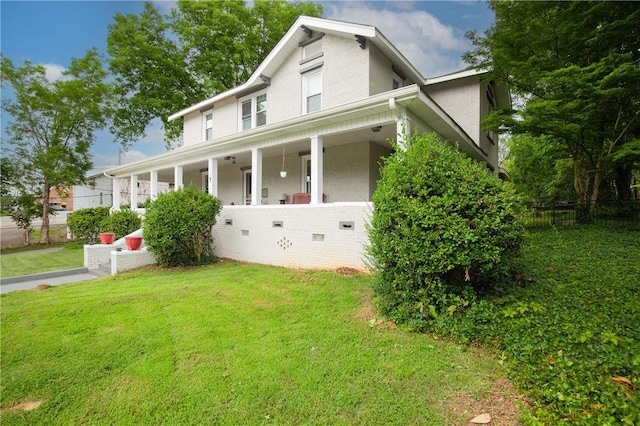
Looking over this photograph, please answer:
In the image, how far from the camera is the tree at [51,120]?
54.4ft

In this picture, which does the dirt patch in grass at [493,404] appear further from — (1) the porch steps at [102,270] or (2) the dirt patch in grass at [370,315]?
(1) the porch steps at [102,270]

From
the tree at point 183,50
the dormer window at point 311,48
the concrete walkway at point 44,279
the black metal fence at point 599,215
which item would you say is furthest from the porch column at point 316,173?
the tree at point 183,50

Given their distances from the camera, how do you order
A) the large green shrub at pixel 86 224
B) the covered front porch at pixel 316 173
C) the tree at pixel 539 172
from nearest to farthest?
1. the covered front porch at pixel 316 173
2. the large green shrub at pixel 86 224
3. the tree at pixel 539 172

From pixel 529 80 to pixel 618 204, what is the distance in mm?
5424

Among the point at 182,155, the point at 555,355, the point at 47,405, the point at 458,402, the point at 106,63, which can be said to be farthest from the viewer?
the point at 106,63

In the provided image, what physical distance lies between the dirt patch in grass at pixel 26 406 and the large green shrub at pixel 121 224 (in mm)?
10826

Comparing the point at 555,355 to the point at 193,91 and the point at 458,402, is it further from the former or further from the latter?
the point at 193,91

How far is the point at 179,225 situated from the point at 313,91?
21.6 feet

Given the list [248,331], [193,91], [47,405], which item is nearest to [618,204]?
[248,331]

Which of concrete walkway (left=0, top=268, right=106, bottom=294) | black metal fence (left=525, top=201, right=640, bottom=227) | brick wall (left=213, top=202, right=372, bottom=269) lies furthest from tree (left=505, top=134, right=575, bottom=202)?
concrete walkway (left=0, top=268, right=106, bottom=294)

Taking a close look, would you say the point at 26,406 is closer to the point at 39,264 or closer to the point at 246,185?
the point at 39,264

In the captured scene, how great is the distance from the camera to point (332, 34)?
10625mm

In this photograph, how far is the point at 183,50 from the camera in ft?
69.8

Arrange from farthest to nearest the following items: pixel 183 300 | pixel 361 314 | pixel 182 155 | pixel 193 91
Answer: pixel 193 91 < pixel 182 155 < pixel 183 300 < pixel 361 314
